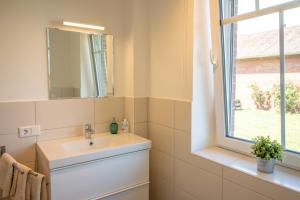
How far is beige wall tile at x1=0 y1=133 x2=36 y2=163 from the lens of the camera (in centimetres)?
158

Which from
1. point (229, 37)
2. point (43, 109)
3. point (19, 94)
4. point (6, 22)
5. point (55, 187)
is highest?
point (6, 22)

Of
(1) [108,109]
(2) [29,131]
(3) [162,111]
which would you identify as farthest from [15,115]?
(3) [162,111]

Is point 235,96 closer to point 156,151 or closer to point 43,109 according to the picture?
Result: point 156,151

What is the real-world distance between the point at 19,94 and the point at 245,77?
5.35 ft

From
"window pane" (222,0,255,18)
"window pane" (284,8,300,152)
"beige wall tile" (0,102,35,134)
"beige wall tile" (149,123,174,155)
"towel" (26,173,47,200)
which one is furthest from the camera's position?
"beige wall tile" (149,123,174,155)

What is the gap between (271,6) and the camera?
1258 mm

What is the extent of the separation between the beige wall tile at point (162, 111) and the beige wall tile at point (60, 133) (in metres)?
0.65

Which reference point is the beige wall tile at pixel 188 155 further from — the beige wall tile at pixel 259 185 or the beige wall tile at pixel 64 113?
the beige wall tile at pixel 64 113

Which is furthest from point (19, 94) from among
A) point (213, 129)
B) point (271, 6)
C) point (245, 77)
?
point (271, 6)

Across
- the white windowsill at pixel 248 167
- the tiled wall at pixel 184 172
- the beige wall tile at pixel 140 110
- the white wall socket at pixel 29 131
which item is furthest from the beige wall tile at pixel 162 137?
the white wall socket at pixel 29 131

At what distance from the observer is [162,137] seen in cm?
190

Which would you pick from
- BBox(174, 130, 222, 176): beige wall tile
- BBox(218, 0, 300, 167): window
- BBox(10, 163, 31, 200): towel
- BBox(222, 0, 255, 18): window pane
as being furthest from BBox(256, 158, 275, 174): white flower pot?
BBox(10, 163, 31, 200): towel

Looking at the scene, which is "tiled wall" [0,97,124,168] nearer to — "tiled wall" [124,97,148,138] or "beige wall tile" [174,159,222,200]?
"tiled wall" [124,97,148,138]

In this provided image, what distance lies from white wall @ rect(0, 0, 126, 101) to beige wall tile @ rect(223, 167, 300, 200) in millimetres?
1464
